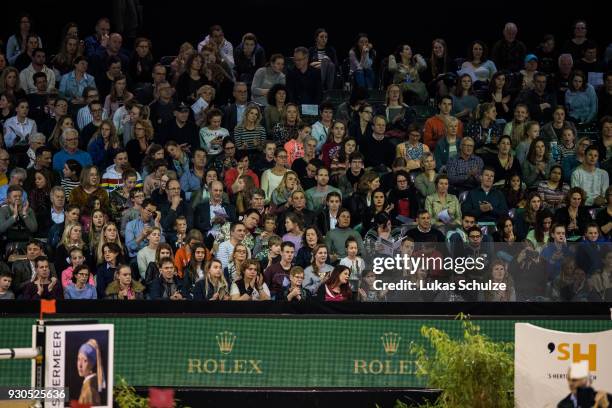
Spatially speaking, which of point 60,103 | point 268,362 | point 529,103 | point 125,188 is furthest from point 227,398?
point 529,103

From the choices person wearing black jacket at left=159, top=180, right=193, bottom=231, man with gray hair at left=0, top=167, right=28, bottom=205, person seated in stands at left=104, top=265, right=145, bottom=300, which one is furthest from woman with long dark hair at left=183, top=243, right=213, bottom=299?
man with gray hair at left=0, top=167, right=28, bottom=205

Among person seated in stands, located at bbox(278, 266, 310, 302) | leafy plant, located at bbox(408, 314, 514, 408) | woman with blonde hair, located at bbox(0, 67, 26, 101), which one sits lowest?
leafy plant, located at bbox(408, 314, 514, 408)

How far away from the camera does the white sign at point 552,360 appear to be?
954 centimetres

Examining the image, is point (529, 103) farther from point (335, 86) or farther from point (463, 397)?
point (463, 397)

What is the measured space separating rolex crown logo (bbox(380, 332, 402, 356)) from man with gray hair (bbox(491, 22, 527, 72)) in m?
9.16

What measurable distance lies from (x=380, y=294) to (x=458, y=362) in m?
2.79

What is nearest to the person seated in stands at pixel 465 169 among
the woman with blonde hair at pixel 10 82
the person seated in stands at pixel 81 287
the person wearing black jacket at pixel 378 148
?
the person wearing black jacket at pixel 378 148

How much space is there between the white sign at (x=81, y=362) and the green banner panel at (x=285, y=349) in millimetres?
3093

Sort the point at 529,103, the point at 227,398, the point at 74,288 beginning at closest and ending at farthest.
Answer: the point at 227,398, the point at 74,288, the point at 529,103

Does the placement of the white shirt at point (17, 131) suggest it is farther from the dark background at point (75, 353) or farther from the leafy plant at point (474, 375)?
the leafy plant at point (474, 375)

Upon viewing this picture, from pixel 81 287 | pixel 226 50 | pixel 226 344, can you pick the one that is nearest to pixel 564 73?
pixel 226 50

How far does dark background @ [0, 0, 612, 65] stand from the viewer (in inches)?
843

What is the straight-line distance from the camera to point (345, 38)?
21.6 meters

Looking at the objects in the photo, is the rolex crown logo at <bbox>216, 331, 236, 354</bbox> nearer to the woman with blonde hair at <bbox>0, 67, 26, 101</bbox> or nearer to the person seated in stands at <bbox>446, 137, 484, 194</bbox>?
the person seated in stands at <bbox>446, 137, 484, 194</bbox>
